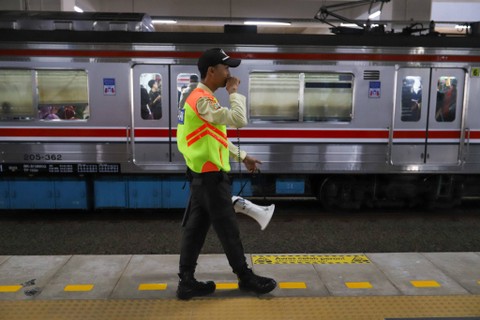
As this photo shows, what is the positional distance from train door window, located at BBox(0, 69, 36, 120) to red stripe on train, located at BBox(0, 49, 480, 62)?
328 millimetres

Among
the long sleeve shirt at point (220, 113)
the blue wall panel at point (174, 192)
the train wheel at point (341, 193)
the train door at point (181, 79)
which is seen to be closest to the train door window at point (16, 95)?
the train door at point (181, 79)

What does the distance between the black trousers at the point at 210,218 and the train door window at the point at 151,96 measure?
3.04 m

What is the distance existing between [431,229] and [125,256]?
4440 millimetres

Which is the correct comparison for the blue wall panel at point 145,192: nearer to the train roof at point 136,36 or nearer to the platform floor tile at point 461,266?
the train roof at point 136,36

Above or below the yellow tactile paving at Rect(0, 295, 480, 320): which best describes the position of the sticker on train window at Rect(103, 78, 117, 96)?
above

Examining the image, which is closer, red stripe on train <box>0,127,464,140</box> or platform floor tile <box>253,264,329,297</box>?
platform floor tile <box>253,264,329,297</box>

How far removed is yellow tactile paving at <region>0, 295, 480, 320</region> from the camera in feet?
11.5

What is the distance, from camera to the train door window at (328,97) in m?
6.67

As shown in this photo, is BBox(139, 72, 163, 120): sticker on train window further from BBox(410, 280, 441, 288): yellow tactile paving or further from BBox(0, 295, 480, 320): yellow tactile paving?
BBox(410, 280, 441, 288): yellow tactile paving

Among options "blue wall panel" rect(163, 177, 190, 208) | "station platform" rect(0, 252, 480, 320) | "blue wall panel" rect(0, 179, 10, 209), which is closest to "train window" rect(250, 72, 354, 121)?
"blue wall panel" rect(163, 177, 190, 208)

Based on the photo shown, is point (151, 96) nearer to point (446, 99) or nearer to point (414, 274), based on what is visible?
point (414, 274)

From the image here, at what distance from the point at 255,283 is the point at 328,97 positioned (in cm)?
381

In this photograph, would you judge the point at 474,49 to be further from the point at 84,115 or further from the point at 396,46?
the point at 84,115

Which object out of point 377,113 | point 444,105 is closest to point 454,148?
point 444,105
